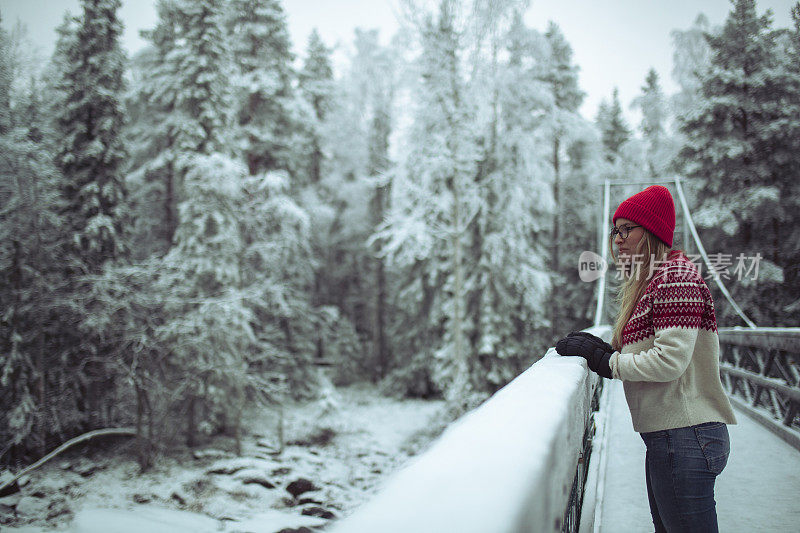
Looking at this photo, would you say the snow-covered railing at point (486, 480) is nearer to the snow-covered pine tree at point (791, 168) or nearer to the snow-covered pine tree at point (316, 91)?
the snow-covered pine tree at point (791, 168)

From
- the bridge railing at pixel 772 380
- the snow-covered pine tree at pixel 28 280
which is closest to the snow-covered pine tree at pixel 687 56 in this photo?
the bridge railing at pixel 772 380

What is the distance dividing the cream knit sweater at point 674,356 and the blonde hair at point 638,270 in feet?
0.18

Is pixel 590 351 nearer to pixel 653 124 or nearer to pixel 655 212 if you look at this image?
pixel 655 212

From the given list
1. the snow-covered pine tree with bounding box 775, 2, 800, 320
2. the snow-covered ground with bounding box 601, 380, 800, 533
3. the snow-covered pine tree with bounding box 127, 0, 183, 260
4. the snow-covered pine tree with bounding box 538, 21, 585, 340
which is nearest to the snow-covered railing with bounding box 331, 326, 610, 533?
the snow-covered ground with bounding box 601, 380, 800, 533

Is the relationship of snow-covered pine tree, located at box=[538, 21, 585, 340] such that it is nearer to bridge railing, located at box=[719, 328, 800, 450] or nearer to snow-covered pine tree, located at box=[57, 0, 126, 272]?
bridge railing, located at box=[719, 328, 800, 450]

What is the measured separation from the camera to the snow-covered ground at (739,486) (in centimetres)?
296

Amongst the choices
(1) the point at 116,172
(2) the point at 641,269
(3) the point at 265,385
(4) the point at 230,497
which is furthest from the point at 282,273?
(2) the point at 641,269

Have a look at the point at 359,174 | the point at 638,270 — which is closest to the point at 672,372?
the point at 638,270

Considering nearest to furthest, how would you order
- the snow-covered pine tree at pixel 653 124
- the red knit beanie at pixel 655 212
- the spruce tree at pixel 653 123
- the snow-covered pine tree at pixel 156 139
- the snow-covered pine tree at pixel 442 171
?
the red knit beanie at pixel 655 212
the snow-covered pine tree at pixel 442 171
the snow-covered pine tree at pixel 156 139
the snow-covered pine tree at pixel 653 124
the spruce tree at pixel 653 123

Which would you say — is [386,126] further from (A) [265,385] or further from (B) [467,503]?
(B) [467,503]

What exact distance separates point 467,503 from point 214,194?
1430cm

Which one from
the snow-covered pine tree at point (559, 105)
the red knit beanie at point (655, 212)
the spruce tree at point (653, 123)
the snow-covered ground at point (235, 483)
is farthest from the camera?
the snow-covered pine tree at point (559, 105)

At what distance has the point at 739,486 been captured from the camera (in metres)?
3.57

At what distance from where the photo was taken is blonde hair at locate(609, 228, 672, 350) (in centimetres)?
194
